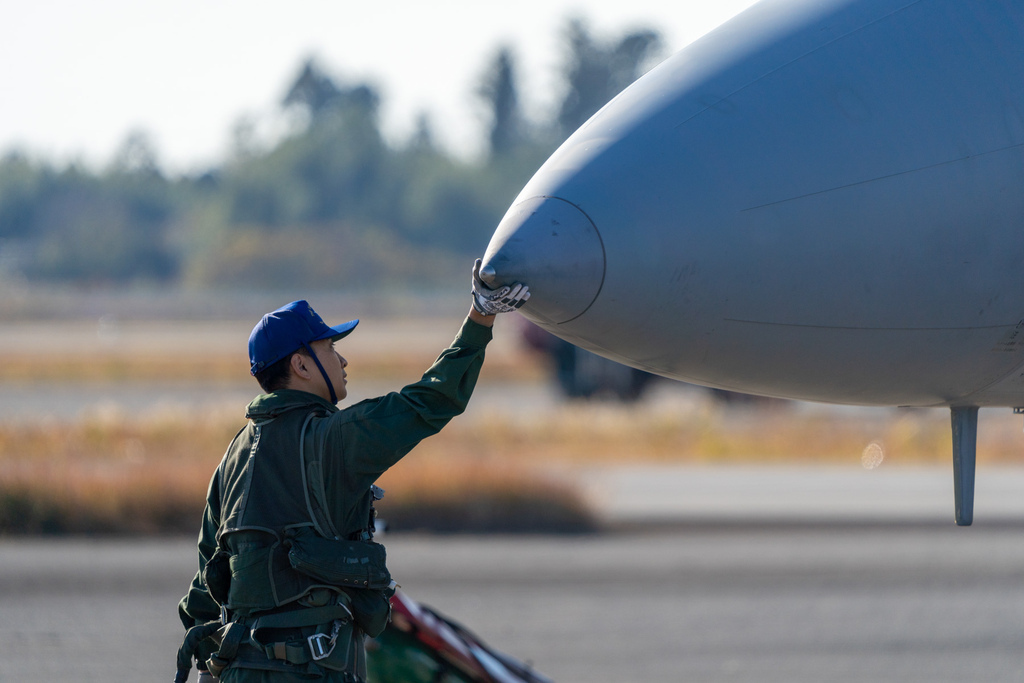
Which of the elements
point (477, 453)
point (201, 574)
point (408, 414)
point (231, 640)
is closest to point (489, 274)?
point (408, 414)

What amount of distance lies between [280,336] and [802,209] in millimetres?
1334

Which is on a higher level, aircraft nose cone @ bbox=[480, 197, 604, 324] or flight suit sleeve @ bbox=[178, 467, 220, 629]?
aircraft nose cone @ bbox=[480, 197, 604, 324]

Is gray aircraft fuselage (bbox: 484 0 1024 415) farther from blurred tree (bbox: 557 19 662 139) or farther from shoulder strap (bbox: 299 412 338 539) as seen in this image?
blurred tree (bbox: 557 19 662 139)

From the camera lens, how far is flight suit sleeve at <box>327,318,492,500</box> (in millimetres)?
2494

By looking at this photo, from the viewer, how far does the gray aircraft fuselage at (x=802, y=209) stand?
2113 millimetres

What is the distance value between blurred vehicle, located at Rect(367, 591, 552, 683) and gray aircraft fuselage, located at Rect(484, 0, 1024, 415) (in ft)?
6.52

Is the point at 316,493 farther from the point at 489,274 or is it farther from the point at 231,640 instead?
the point at 489,274

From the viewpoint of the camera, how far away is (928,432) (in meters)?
14.1

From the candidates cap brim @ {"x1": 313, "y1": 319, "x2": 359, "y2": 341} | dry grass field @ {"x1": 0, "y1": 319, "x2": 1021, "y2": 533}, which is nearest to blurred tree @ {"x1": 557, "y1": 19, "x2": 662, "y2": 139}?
dry grass field @ {"x1": 0, "y1": 319, "x2": 1021, "y2": 533}

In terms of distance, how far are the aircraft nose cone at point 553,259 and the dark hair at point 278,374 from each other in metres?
0.83

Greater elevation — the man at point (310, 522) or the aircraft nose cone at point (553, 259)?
the aircraft nose cone at point (553, 259)

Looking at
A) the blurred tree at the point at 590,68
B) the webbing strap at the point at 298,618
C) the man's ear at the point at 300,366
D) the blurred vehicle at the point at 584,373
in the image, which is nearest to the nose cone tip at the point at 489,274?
the man's ear at the point at 300,366

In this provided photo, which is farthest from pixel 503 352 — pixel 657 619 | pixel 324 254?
pixel 324 254

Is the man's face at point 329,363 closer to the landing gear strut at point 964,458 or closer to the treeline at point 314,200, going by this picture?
the landing gear strut at point 964,458
